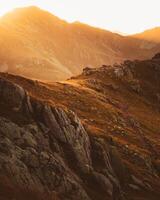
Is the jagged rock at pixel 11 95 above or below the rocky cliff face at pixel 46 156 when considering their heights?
above

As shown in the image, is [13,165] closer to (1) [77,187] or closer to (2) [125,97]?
(1) [77,187]

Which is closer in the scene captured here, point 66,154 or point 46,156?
point 46,156

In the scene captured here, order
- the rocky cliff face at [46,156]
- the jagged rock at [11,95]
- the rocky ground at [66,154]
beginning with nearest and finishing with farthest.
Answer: the rocky cliff face at [46,156] → the rocky ground at [66,154] → the jagged rock at [11,95]

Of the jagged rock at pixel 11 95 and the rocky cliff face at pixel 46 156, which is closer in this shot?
the rocky cliff face at pixel 46 156

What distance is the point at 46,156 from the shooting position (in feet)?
112

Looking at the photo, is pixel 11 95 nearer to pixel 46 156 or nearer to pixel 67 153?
pixel 46 156

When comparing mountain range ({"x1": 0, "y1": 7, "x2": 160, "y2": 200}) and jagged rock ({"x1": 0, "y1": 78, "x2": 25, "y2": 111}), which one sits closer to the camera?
mountain range ({"x1": 0, "y1": 7, "x2": 160, "y2": 200})

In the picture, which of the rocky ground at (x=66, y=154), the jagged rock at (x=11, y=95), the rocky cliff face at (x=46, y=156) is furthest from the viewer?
the jagged rock at (x=11, y=95)

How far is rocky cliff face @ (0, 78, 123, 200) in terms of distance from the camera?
3117 centimetres

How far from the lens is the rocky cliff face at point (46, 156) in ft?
102

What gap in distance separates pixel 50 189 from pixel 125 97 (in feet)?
156

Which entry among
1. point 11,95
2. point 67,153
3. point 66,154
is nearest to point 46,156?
point 66,154

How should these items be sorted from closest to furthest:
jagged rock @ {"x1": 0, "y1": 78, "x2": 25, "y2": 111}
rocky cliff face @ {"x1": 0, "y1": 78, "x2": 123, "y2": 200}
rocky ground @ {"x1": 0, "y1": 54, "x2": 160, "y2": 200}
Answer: rocky cliff face @ {"x1": 0, "y1": 78, "x2": 123, "y2": 200} → rocky ground @ {"x1": 0, "y1": 54, "x2": 160, "y2": 200} → jagged rock @ {"x1": 0, "y1": 78, "x2": 25, "y2": 111}

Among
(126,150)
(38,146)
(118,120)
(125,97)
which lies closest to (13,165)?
(38,146)
